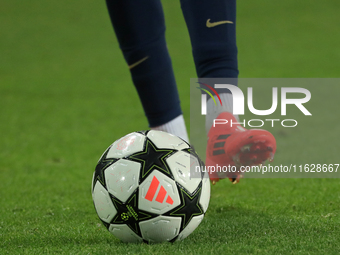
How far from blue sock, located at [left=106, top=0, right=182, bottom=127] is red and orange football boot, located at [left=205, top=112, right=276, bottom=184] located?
1.07ft

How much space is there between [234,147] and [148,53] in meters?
0.64

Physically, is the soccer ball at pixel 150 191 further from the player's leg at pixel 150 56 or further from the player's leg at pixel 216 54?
the player's leg at pixel 150 56

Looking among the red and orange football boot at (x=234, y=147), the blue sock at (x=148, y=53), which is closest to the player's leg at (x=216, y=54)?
the red and orange football boot at (x=234, y=147)

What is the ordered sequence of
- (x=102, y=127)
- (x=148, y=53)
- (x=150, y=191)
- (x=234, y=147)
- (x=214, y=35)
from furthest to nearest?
(x=102, y=127) < (x=148, y=53) < (x=214, y=35) < (x=234, y=147) < (x=150, y=191)

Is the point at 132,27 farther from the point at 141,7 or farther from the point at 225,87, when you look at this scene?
the point at 225,87

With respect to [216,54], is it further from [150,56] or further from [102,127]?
[102,127]

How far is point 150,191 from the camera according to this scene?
1.29 meters

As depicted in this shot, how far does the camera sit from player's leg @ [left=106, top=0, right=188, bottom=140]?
1817 mm

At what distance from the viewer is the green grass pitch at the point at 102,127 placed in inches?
56.4

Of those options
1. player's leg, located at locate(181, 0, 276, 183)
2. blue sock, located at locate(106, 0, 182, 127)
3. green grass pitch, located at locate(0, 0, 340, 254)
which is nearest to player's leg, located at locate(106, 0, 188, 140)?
blue sock, located at locate(106, 0, 182, 127)

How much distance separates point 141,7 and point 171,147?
0.72m

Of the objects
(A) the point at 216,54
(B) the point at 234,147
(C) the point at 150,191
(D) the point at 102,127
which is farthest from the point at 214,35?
(D) the point at 102,127

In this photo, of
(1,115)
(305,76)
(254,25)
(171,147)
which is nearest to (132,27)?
(171,147)

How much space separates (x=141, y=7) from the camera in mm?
1816
